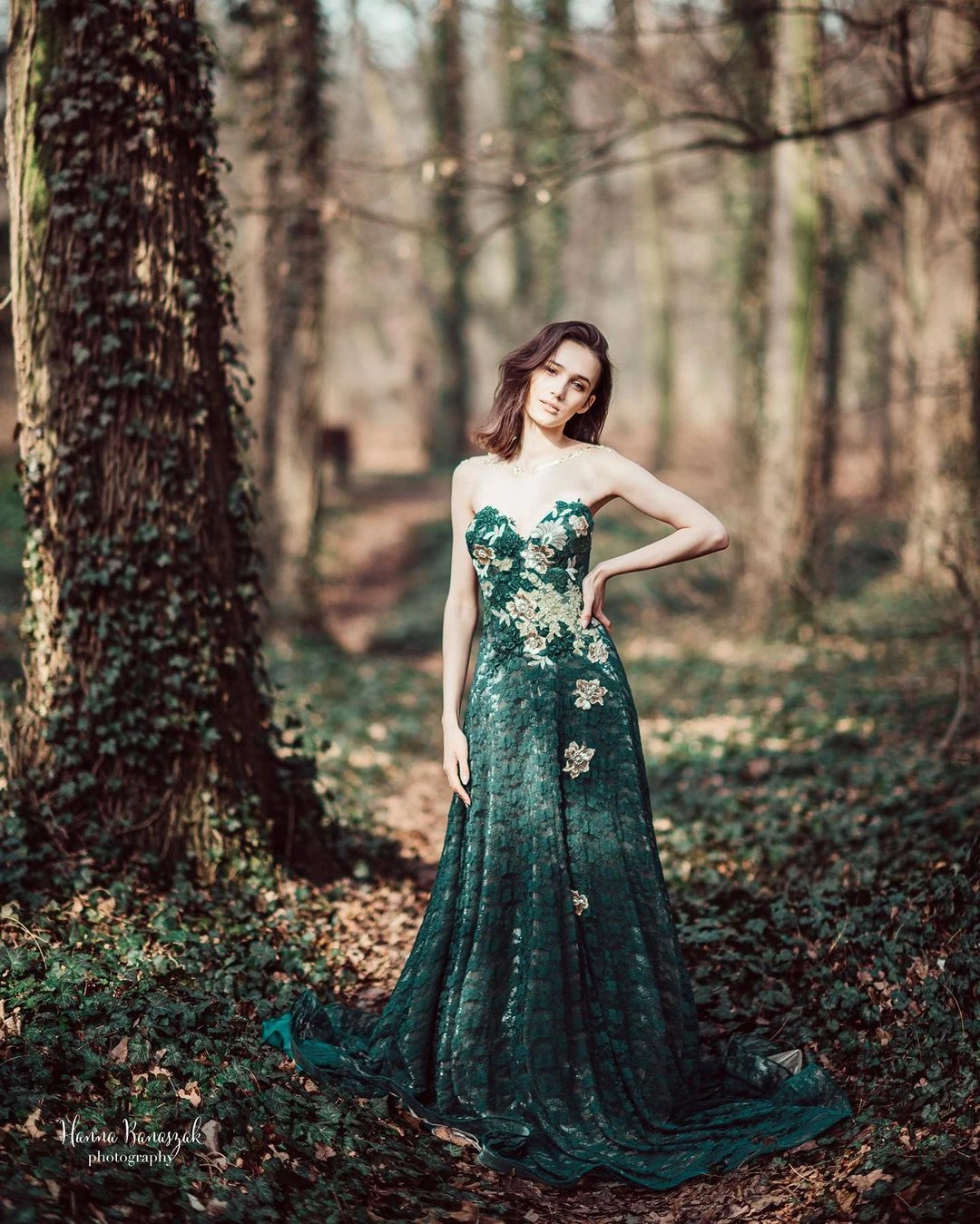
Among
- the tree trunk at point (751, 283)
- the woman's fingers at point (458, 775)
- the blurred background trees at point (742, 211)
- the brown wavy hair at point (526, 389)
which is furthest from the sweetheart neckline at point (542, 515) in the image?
the tree trunk at point (751, 283)

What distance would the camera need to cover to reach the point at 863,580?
13844mm

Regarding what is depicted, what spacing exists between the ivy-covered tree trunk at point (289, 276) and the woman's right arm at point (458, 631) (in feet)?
25.7

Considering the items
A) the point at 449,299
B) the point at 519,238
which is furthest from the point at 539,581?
the point at 519,238

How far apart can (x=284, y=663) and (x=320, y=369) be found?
348cm

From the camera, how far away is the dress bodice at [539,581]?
3715 millimetres

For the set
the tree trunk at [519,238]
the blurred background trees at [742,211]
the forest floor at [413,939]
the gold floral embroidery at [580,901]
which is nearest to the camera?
the forest floor at [413,939]

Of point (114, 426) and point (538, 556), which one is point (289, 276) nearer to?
point (114, 426)

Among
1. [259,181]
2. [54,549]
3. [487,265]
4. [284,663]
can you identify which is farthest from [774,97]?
[487,265]

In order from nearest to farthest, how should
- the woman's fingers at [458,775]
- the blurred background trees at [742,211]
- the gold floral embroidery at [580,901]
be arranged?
the gold floral embroidery at [580,901] → the woman's fingers at [458,775] → the blurred background trees at [742,211]

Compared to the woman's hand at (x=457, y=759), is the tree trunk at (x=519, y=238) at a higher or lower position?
higher

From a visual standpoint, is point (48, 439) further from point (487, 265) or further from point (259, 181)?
point (487, 265)

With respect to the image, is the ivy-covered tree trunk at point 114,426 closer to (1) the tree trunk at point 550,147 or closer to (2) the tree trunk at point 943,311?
(1) the tree trunk at point 550,147

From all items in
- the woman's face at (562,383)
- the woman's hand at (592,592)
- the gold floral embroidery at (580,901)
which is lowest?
the gold floral embroidery at (580,901)

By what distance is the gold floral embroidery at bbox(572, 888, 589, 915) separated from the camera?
3748mm
